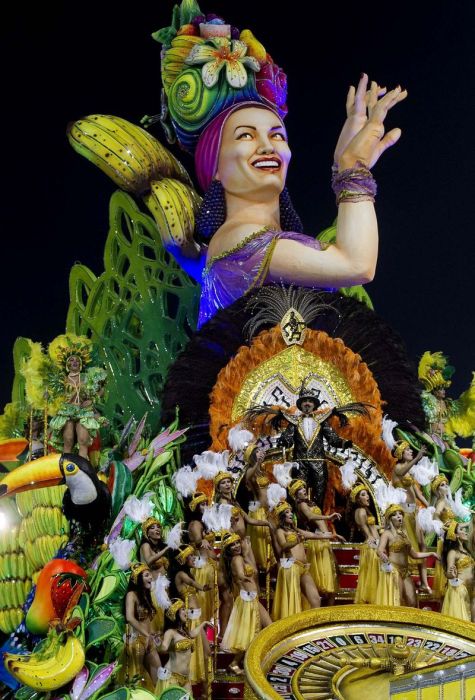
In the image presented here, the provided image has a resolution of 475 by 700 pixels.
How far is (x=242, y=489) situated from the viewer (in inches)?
313

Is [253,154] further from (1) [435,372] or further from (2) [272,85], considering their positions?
(1) [435,372]

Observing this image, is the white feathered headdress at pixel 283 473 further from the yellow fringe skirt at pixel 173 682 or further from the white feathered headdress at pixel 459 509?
the yellow fringe skirt at pixel 173 682

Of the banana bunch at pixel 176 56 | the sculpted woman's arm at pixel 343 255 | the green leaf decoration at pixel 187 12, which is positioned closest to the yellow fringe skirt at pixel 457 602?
the sculpted woman's arm at pixel 343 255

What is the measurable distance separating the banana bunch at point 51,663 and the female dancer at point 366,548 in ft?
6.18

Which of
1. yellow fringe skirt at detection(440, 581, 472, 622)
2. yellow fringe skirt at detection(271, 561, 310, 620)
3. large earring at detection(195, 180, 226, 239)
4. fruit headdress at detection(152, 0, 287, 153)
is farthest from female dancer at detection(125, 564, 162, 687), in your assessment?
fruit headdress at detection(152, 0, 287, 153)

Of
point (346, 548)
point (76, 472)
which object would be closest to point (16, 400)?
point (76, 472)

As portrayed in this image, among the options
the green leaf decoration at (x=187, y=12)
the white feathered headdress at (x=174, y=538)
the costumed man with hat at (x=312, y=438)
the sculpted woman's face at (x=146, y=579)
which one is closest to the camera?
the sculpted woman's face at (x=146, y=579)

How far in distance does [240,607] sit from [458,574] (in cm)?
149

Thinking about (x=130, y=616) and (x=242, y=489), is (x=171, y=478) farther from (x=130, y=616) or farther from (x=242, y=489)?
(x=130, y=616)

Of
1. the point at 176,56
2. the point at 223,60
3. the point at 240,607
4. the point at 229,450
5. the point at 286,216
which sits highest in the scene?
the point at 176,56

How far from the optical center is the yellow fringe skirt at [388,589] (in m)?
7.06

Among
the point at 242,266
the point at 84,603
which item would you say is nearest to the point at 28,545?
the point at 84,603

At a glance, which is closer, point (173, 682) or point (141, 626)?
point (173, 682)

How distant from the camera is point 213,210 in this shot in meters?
9.88
